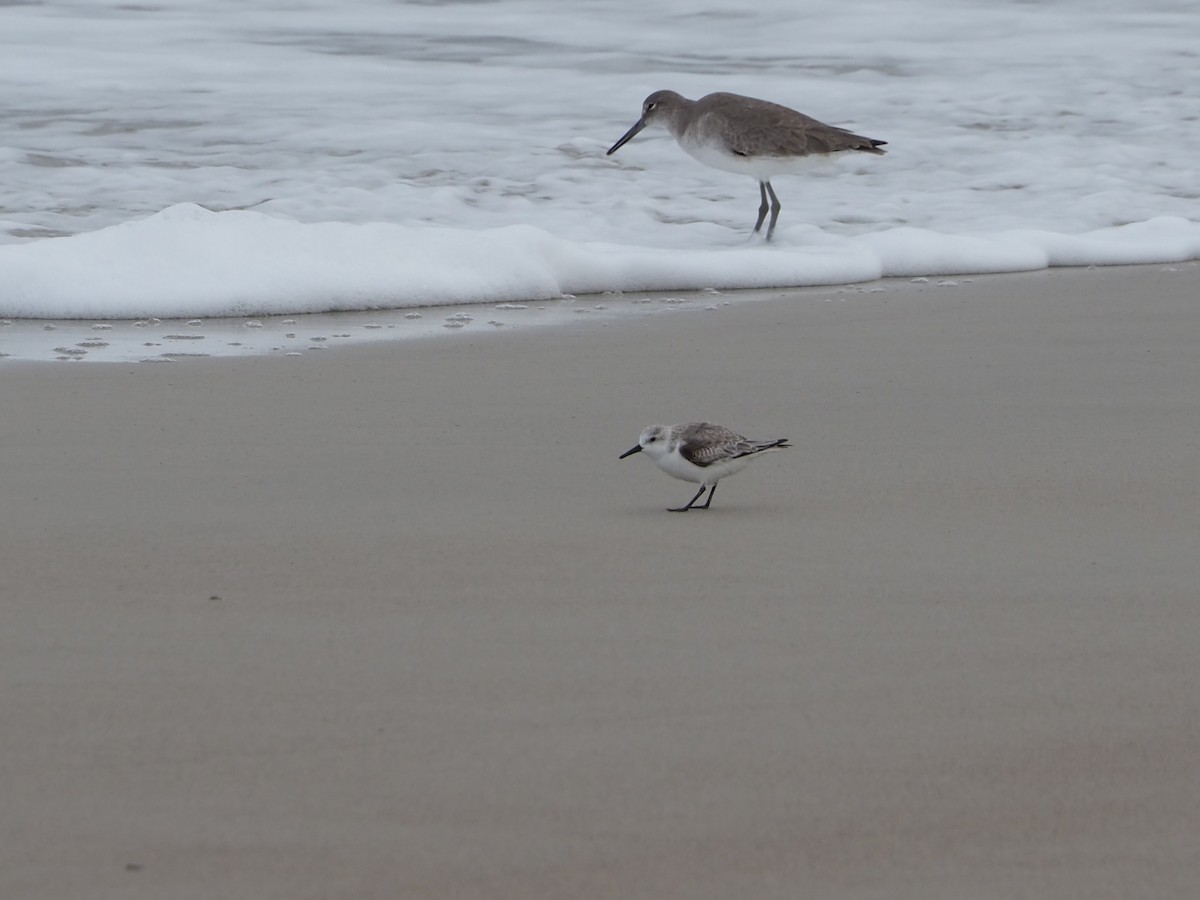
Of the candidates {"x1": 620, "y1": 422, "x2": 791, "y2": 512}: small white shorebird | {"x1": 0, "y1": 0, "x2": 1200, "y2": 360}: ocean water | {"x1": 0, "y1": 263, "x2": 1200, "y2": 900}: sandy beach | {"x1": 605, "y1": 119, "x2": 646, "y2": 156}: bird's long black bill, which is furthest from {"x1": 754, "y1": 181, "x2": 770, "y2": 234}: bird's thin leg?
{"x1": 620, "y1": 422, "x2": 791, "y2": 512}: small white shorebird

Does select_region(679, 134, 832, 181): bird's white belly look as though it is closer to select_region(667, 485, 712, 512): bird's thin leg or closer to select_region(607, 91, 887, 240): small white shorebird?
select_region(607, 91, 887, 240): small white shorebird

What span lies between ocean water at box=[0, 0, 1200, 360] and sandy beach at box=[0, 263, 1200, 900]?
195 cm

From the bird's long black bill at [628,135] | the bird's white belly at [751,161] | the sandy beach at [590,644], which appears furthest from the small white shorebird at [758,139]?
the sandy beach at [590,644]

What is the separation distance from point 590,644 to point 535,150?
7.92 metres

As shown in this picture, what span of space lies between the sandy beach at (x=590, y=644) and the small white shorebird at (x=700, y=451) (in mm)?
86

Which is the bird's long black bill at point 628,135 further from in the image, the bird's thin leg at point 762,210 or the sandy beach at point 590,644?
the sandy beach at point 590,644

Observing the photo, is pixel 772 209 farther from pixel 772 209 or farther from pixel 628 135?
pixel 628 135

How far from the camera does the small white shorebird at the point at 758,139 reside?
940 cm

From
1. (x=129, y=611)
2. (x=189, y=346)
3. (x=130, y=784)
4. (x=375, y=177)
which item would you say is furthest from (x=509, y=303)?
(x=130, y=784)

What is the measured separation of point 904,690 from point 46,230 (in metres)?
6.15

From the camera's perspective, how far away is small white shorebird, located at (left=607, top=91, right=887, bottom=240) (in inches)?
370

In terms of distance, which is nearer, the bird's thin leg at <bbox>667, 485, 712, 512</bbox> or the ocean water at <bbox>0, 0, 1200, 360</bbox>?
the bird's thin leg at <bbox>667, 485, 712, 512</bbox>

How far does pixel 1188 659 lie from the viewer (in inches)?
105

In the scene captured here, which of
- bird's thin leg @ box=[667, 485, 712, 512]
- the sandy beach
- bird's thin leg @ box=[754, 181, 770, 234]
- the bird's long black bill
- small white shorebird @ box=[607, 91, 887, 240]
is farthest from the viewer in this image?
the bird's long black bill
